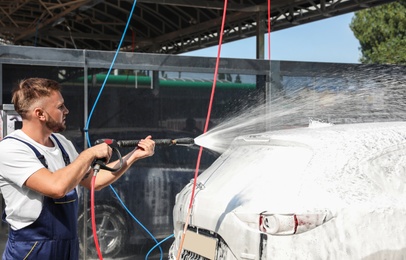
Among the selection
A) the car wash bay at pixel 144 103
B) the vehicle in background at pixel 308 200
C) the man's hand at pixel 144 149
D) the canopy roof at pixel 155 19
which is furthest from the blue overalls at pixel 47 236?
the canopy roof at pixel 155 19

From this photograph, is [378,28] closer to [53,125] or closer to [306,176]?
[306,176]

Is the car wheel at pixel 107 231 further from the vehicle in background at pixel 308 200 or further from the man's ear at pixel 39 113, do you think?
the man's ear at pixel 39 113

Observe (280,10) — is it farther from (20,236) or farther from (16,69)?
(20,236)

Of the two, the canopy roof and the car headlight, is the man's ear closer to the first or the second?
the car headlight

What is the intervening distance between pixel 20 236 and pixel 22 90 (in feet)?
2.68

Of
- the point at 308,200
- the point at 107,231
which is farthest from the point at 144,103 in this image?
the point at 308,200

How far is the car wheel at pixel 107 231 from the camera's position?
7605mm

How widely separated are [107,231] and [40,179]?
438 cm

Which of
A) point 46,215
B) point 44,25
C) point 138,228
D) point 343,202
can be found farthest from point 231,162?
point 44,25

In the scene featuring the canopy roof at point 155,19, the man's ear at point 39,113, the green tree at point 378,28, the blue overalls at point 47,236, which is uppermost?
the green tree at point 378,28

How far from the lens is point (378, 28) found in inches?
1373

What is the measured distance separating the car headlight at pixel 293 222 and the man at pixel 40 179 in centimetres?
123

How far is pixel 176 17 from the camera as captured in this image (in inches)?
700

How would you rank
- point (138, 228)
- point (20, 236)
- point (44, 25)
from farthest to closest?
point (44, 25) < point (138, 228) < point (20, 236)
